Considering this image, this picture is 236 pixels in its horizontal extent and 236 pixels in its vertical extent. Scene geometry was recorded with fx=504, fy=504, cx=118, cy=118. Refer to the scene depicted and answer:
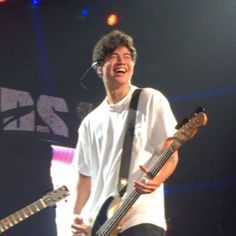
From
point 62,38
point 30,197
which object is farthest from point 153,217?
point 62,38

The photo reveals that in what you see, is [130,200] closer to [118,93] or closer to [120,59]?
[118,93]

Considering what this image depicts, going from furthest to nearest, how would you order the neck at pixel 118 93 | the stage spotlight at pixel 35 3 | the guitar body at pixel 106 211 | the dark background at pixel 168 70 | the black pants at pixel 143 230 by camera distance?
the stage spotlight at pixel 35 3
the dark background at pixel 168 70
the neck at pixel 118 93
the guitar body at pixel 106 211
the black pants at pixel 143 230

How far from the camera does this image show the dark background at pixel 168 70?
4.11 metres

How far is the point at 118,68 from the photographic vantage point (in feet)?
8.88

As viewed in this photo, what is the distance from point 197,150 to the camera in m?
4.34

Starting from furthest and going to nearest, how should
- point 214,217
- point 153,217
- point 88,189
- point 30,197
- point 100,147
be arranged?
point 214,217 < point 30,197 < point 88,189 < point 100,147 < point 153,217

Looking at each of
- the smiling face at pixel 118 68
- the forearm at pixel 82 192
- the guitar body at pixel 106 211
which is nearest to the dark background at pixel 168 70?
the forearm at pixel 82 192

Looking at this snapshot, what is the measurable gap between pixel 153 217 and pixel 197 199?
6.95 ft

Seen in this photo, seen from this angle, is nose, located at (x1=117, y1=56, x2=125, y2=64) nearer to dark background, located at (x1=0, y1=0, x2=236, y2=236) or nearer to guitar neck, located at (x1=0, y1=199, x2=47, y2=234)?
guitar neck, located at (x1=0, y1=199, x2=47, y2=234)

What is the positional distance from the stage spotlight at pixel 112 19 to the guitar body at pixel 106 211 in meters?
2.43

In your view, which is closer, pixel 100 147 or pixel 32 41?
pixel 100 147

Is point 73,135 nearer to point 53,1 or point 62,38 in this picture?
point 62,38

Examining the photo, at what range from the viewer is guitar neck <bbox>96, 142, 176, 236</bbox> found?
7.52ft

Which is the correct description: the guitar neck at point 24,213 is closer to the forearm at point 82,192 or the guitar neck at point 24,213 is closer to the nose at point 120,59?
the forearm at point 82,192
